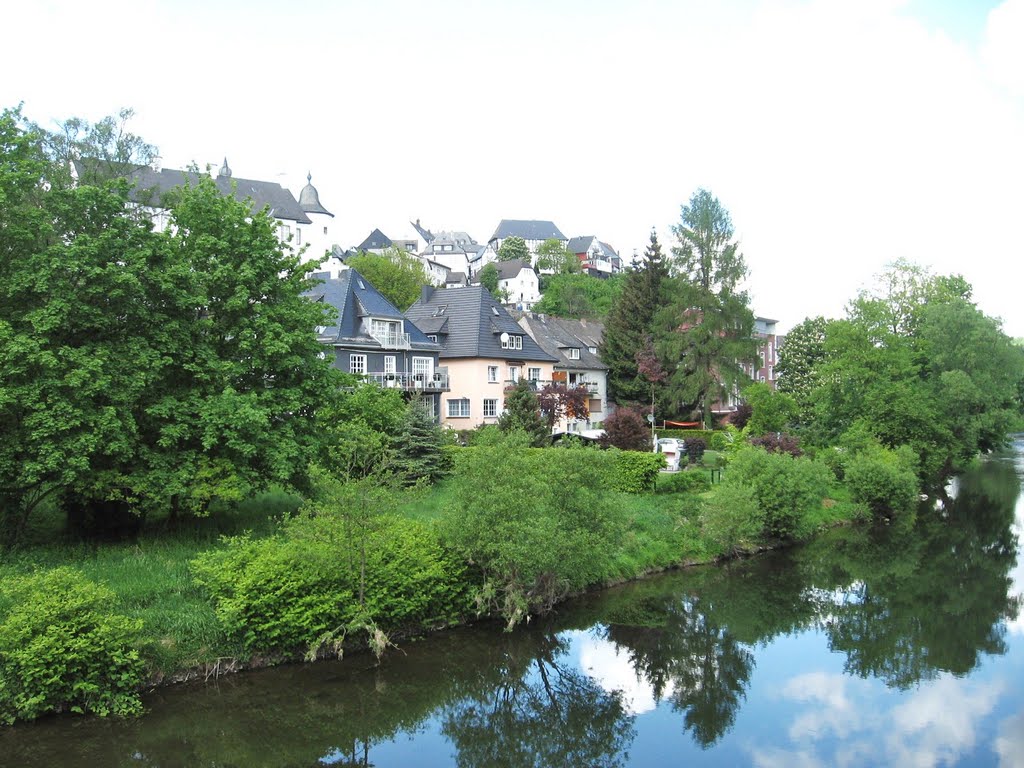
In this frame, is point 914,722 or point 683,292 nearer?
point 914,722

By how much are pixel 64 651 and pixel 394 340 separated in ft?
93.6

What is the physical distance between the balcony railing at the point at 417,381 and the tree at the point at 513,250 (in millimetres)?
82154

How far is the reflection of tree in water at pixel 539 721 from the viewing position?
46.0 ft

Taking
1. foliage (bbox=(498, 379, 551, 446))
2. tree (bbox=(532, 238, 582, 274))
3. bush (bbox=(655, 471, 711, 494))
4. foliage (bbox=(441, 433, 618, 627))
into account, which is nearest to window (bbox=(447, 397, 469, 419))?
foliage (bbox=(498, 379, 551, 446))

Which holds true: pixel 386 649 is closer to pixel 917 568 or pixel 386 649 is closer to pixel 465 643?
pixel 465 643

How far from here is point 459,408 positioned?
46188 millimetres

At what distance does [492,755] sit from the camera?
14.1 meters

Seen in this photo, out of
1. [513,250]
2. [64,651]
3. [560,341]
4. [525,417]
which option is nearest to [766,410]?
[525,417]

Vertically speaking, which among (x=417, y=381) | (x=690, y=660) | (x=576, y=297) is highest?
(x=576, y=297)

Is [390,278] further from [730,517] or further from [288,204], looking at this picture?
[730,517]

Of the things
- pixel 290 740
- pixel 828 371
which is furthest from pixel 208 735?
pixel 828 371

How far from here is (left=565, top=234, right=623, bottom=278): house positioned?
13000 cm

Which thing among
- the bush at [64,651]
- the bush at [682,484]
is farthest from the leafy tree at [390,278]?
the bush at [64,651]

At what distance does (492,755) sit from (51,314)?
500 inches
